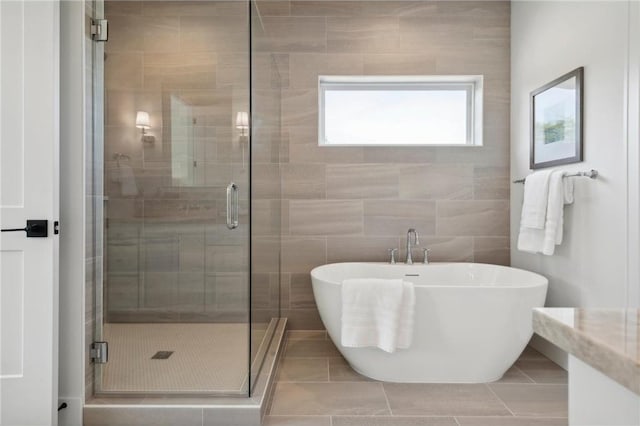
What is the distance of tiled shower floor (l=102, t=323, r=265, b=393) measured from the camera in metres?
1.97

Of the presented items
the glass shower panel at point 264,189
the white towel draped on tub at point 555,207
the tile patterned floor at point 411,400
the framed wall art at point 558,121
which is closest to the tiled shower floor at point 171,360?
the glass shower panel at point 264,189

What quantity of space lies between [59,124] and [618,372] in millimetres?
2137

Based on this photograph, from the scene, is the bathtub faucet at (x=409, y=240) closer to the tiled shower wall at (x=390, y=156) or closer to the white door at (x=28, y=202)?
the tiled shower wall at (x=390, y=156)

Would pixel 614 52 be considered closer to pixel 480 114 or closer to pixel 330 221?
pixel 480 114

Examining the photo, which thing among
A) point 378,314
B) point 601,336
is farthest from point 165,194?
point 601,336

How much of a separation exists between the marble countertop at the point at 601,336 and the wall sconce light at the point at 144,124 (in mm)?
1779

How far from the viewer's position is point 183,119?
6.42 feet

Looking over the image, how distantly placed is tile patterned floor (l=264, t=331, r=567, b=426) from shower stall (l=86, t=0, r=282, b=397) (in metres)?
0.38

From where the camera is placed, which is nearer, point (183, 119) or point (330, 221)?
point (183, 119)

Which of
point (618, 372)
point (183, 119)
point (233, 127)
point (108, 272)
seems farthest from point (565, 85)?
point (108, 272)

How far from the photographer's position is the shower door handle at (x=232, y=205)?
2.01 m

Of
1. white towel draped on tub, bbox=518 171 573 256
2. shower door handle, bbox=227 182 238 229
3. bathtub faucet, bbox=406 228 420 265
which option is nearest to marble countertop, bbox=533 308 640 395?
shower door handle, bbox=227 182 238 229

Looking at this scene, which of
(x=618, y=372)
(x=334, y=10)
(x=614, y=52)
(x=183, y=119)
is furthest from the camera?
(x=334, y=10)

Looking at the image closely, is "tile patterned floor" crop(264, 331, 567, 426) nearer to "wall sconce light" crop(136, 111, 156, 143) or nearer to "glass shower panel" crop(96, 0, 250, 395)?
"glass shower panel" crop(96, 0, 250, 395)
